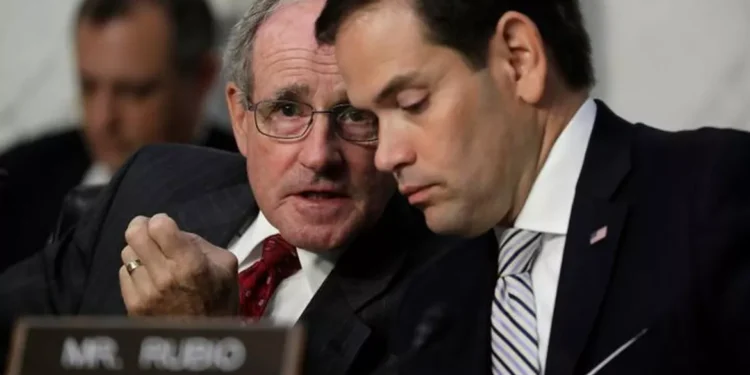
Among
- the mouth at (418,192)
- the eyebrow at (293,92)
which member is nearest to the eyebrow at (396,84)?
the mouth at (418,192)

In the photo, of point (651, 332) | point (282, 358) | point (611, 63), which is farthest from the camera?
point (611, 63)

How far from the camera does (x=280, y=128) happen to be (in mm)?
1793

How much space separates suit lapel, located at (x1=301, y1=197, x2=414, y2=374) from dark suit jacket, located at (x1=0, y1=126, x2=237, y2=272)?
1086 millimetres

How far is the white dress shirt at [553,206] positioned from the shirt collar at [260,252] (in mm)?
421

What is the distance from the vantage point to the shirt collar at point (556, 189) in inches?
58.4

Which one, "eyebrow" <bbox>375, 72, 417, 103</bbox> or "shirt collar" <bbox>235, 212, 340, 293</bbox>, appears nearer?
"eyebrow" <bbox>375, 72, 417, 103</bbox>

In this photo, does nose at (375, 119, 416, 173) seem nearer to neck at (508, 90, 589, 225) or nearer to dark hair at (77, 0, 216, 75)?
neck at (508, 90, 589, 225)

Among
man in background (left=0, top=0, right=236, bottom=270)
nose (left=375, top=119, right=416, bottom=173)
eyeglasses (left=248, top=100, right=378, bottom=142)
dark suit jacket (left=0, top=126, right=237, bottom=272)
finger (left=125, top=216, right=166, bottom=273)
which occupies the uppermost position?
nose (left=375, top=119, right=416, bottom=173)

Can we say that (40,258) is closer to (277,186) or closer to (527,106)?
(277,186)

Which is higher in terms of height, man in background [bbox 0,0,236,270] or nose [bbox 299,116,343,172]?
nose [bbox 299,116,343,172]

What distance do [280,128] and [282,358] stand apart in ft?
2.44

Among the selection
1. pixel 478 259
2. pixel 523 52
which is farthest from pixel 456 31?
pixel 478 259

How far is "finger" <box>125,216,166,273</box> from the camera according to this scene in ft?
5.41

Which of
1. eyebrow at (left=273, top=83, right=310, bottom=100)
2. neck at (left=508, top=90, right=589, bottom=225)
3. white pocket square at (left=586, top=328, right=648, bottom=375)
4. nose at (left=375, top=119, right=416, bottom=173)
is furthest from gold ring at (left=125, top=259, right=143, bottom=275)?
white pocket square at (left=586, top=328, right=648, bottom=375)
